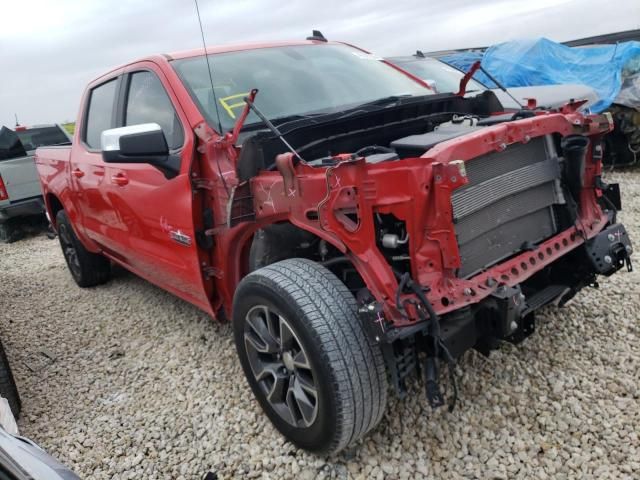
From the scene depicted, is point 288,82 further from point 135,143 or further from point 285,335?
point 285,335

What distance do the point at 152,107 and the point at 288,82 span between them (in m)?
0.88

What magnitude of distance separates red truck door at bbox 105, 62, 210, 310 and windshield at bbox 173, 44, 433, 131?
19 centimetres

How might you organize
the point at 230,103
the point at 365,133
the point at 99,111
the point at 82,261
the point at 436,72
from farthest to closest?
the point at 436,72
the point at 82,261
the point at 99,111
the point at 230,103
the point at 365,133

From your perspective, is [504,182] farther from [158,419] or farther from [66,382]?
[66,382]

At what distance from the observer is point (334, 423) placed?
2162mm

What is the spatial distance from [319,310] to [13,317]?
13.3 feet

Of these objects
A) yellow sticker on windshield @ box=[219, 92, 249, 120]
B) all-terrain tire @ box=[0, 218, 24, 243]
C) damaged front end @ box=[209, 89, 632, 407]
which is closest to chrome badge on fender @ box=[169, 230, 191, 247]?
damaged front end @ box=[209, 89, 632, 407]

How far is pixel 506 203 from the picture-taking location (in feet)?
8.14

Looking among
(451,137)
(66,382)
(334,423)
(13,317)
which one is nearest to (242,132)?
(451,137)

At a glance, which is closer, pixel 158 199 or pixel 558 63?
pixel 158 199

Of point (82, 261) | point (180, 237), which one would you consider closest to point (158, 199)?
point (180, 237)

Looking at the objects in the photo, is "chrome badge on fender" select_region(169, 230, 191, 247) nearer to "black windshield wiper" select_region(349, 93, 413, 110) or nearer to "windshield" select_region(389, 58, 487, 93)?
"black windshield wiper" select_region(349, 93, 413, 110)

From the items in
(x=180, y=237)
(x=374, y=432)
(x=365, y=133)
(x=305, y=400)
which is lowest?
(x=374, y=432)

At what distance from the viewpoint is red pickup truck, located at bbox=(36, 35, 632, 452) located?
81.7 inches
